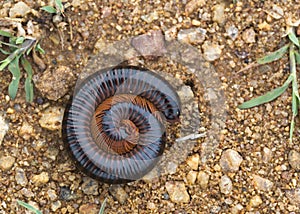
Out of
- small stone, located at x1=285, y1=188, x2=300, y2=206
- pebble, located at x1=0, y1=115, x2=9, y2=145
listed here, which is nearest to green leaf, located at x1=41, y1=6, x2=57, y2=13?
pebble, located at x1=0, y1=115, x2=9, y2=145

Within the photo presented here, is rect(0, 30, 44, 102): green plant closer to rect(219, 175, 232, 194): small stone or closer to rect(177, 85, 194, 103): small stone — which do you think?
rect(177, 85, 194, 103): small stone

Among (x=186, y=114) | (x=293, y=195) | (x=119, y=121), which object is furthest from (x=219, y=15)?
(x=293, y=195)

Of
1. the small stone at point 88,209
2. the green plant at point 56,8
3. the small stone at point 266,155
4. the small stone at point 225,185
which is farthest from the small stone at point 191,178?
the green plant at point 56,8

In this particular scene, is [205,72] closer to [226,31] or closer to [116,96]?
[226,31]

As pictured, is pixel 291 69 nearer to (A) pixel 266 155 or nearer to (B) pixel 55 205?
(A) pixel 266 155

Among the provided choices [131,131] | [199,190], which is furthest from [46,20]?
[199,190]

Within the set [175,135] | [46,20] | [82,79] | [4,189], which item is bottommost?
[4,189]
